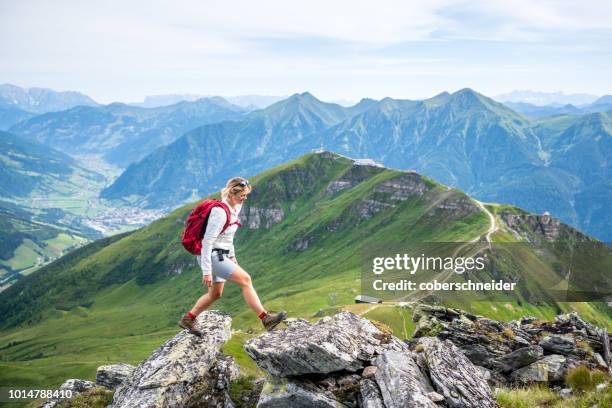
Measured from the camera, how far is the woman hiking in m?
19.5

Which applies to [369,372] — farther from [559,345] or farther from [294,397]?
[559,345]

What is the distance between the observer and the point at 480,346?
27.9 metres

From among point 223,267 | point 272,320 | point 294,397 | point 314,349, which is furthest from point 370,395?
point 223,267

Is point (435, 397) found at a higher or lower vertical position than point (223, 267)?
lower

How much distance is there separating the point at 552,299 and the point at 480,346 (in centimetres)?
19930

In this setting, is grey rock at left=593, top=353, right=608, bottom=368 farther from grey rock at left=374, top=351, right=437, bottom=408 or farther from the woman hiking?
the woman hiking

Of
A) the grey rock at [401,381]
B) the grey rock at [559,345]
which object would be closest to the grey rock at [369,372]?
the grey rock at [401,381]

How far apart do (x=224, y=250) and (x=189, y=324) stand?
4903 mm

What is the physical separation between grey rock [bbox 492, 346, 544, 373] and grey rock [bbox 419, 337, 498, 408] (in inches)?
270

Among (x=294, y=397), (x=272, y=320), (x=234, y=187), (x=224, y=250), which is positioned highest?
(x=234, y=187)

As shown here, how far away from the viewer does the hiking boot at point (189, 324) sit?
22.4 meters

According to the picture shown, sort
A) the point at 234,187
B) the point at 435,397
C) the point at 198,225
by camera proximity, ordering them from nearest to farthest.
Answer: the point at 435,397 → the point at 198,225 → the point at 234,187

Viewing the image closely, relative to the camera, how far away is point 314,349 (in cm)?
1916

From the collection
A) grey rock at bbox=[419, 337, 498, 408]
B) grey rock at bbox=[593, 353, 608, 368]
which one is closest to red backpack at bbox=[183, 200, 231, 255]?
grey rock at bbox=[419, 337, 498, 408]
